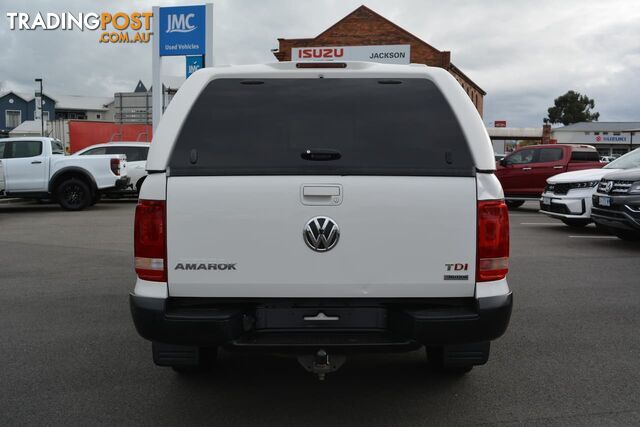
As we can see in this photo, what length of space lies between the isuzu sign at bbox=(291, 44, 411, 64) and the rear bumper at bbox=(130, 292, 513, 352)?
4082cm

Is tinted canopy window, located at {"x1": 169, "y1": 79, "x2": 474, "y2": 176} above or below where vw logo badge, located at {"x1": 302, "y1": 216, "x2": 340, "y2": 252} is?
above

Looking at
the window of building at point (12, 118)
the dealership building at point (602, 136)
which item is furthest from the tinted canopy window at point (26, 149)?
Answer: the dealership building at point (602, 136)

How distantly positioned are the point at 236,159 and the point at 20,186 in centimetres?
1440

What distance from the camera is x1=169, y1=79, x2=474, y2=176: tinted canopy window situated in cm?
319

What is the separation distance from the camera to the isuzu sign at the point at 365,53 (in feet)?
143

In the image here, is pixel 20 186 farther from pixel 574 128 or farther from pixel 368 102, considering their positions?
pixel 574 128

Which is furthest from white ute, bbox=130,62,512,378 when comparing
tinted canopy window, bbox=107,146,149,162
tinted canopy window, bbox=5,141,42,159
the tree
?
the tree

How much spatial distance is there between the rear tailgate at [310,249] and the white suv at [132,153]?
15.6 m

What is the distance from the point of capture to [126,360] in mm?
4590

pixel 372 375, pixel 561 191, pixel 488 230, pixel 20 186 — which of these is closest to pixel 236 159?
pixel 488 230

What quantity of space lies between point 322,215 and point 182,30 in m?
19.1

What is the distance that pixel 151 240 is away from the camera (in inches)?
126

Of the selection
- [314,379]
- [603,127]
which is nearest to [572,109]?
[603,127]

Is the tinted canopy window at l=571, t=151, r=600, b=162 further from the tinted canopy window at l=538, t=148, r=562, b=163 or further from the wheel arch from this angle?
the wheel arch
